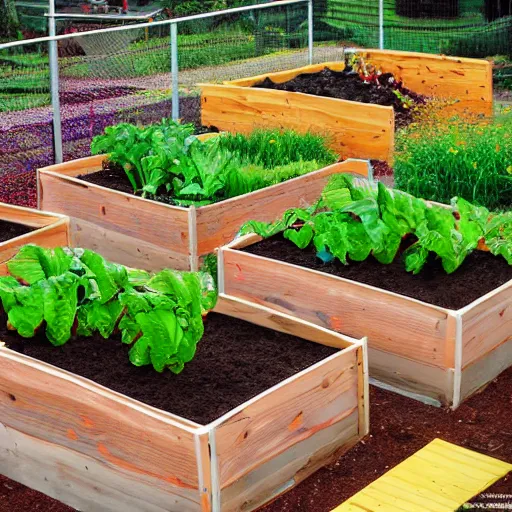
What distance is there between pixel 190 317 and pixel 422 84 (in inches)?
271

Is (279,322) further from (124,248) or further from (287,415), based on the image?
(124,248)

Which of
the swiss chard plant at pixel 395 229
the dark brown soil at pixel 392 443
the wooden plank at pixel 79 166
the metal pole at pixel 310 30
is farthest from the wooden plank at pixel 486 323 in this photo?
the metal pole at pixel 310 30

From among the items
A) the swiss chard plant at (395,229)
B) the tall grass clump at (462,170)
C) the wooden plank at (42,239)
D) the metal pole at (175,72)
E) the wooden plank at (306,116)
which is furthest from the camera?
the metal pole at (175,72)

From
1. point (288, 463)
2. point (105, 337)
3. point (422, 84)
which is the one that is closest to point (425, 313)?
point (288, 463)

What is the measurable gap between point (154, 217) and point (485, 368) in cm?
227

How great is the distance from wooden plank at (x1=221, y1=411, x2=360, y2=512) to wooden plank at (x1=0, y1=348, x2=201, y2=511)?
207 millimetres

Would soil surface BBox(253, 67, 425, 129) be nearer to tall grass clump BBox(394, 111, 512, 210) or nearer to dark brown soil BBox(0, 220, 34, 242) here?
tall grass clump BBox(394, 111, 512, 210)

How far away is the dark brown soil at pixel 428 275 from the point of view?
5.04 metres

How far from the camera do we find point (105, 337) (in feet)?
14.9

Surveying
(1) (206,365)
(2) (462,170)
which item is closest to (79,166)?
(2) (462,170)

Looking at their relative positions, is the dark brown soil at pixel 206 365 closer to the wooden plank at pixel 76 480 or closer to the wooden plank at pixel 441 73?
the wooden plank at pixel 76 480

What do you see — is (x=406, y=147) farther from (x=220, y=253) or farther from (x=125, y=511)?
(x=125, y=511)

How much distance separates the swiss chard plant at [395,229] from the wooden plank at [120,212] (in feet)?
3.08

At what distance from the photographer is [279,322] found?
4684 millimetres
